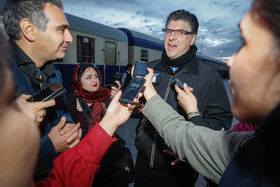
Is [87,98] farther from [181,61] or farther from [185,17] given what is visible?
[185,17]

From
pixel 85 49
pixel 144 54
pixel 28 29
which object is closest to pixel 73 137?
pixel 28 29

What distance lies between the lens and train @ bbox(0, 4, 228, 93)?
5.48 m

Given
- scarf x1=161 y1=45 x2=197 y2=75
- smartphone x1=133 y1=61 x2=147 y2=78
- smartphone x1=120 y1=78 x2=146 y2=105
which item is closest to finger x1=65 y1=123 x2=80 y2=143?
smartphone x1=120 y1=78 x2=146 y2=105

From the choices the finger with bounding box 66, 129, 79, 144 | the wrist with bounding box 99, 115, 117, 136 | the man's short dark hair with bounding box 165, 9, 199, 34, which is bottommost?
the finger with bounding box 66, 129, 79, 144

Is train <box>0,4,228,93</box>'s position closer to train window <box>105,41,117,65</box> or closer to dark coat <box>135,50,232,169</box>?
train window <box>105,41,117,65</box>

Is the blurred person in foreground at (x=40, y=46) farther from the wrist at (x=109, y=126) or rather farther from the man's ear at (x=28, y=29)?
the wrist at (x=109, y=126)

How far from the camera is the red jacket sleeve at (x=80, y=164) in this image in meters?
0.89

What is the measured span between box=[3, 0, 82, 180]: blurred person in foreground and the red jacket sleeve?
1.30 ft

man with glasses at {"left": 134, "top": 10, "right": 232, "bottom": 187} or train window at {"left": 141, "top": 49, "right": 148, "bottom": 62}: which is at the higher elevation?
train window at {"left": 141, "top": 49, "right": 148, "bottom": 62}

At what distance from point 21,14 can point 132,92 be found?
134 centimetres

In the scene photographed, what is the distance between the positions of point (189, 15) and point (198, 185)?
9.13 feet

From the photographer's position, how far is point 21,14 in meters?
1.52

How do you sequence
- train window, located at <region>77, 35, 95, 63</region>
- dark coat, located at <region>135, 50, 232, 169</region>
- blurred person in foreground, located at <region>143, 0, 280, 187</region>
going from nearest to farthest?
1. blurred person in foreground, located at <region>143, 0, 280, 187</region>
2. dark coat, located at <region>135, 50, 232, 169</region>
3. train window, located at <region>77, 35, 95, 63</region>

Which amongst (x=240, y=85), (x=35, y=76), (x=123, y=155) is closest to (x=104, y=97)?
(x=123, y=155)
